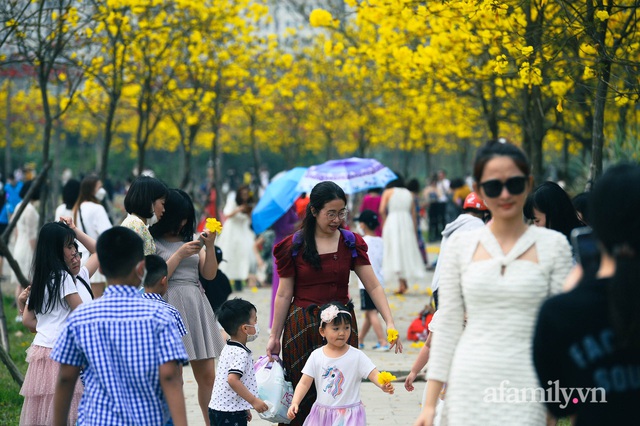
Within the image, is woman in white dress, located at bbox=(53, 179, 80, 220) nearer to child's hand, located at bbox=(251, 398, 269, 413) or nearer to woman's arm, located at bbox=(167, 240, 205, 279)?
woman's arm, located at bbox=(167, 240, 205, 279)

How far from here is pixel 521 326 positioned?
3887 mm

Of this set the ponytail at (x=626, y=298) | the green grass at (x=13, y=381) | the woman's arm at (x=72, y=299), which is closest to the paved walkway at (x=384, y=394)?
the green grass at (x=13, y=381)

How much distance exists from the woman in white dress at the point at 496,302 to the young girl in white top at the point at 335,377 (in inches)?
75.4

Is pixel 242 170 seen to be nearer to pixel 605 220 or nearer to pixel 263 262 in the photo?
pixel 263 262

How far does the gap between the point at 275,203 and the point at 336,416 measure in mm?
6715

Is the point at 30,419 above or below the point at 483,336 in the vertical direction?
below

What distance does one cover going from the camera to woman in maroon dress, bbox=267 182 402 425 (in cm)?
637

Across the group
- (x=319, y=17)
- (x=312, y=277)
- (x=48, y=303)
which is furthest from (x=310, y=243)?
(x=319, y=17)

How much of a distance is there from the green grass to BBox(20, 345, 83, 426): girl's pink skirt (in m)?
1.55

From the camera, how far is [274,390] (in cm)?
621

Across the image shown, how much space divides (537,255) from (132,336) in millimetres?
1674

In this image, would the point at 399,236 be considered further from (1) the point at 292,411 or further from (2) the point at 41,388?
(2) the point at 41,388

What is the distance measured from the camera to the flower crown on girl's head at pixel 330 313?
6051mm

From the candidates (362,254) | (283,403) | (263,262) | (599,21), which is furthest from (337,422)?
(263,262)
